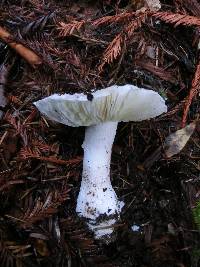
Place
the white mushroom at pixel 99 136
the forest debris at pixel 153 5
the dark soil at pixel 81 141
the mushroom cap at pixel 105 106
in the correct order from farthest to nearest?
the forest debris at pixel 153 5
the dark soil at pixel 81 141
the white mushroom at pixel 99 136
the mushroom cap at pixel 105 106

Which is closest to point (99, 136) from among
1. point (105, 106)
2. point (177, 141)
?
point (105, 106)

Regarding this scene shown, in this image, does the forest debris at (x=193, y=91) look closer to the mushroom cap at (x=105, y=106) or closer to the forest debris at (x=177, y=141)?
the forest debris at (x=177, y=141)

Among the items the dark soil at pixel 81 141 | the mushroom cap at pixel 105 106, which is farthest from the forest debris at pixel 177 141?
the mushroom cap at pixel 105 106

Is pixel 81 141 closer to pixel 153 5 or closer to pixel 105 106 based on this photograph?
pixel 105 106

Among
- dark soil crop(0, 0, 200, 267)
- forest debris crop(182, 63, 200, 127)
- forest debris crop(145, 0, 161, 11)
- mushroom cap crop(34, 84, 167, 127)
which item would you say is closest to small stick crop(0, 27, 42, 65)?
dark soil crop(0, 0, 200, 267)

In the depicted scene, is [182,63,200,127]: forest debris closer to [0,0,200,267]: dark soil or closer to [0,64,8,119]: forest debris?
[0,0,200,267]: dark soil
